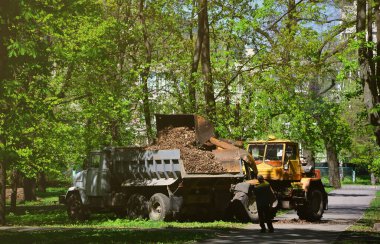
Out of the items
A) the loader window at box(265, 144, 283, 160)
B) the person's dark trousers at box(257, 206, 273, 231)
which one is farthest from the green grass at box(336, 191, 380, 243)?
the loader window at box(265, 144, 283, 160)

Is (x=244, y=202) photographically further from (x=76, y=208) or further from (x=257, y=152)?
(x=76, y=208)

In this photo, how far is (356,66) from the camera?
24250mm

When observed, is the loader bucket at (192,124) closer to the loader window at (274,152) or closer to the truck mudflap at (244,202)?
the truck mudflap at (244,202)

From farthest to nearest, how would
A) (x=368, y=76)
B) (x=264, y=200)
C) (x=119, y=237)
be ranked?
(x=368, y=76)
(x=264, y=200)
(x=119, y=237)

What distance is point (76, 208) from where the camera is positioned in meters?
30.5

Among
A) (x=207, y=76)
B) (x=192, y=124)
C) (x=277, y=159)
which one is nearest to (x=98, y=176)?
(x=192, y=124)

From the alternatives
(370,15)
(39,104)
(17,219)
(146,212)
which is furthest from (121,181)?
(370,15)

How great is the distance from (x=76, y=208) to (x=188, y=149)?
6288 mm

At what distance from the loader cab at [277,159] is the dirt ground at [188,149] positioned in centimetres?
224

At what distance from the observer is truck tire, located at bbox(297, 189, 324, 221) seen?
27.7 meters

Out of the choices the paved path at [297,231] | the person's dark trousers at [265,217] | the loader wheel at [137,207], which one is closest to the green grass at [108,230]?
the loader wheel at [137,207]

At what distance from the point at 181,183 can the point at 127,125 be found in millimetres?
13753

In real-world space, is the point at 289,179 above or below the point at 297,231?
above

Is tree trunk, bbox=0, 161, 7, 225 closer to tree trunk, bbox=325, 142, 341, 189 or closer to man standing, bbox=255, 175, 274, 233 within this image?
man standing, bbox=255, 175, 274, 233
